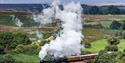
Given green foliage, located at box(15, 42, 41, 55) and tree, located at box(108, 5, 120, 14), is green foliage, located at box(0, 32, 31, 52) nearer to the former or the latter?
green foliage, located at box(15, 42, 41, 55)

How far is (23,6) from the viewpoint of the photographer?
4013 inches

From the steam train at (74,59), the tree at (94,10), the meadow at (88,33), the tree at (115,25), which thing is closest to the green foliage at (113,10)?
the tree at (94,10)

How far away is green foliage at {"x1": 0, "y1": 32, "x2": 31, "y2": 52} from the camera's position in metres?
45.9

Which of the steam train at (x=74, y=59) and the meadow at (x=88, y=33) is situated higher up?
the steam train at (x=74, y=59)

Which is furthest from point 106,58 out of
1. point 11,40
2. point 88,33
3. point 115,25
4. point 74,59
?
point 115,25

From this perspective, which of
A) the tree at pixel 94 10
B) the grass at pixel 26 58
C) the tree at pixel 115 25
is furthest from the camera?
the tree at pixel 94 10

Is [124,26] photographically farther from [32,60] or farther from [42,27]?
[32,60]

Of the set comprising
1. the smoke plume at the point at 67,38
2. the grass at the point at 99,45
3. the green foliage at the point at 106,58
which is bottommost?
the grass at the point at 99,45

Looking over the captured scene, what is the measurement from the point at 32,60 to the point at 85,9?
60.4 m

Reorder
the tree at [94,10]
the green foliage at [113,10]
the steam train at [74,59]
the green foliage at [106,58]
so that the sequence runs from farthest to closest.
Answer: the green foliage at [113,10], the tree at [94,10], the green foliage at [106,58], the steam train at [74,59]

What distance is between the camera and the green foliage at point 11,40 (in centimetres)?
4591

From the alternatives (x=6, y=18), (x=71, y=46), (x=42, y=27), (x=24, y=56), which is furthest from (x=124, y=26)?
(x=71, y=46)

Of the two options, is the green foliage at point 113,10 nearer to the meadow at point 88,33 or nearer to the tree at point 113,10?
the tree at point 113,10

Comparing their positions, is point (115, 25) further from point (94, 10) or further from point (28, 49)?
point (94, 10)
